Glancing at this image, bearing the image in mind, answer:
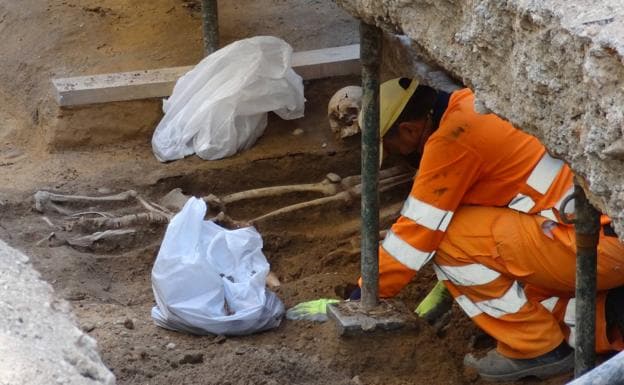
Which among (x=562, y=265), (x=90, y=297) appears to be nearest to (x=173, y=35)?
(x=90, y=297)

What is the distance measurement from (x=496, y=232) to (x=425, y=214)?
29 cm

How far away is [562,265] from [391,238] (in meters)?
0.66

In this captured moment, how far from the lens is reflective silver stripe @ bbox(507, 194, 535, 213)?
159 inches

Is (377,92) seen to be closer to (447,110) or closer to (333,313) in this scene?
(447,110)

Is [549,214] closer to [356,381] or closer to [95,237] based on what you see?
[356,381]

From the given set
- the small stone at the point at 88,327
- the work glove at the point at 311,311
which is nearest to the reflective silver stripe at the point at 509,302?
the work glove at the point at 311,311

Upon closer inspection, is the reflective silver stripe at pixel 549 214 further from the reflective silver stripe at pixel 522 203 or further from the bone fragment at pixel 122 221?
the bone fragment at pixel 122 221

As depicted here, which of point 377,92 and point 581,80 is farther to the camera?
point 377,92

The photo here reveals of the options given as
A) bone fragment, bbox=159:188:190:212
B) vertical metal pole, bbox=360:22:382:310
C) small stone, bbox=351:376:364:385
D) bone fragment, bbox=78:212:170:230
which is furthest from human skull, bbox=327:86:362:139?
small stone, bbox=351:376:364:385

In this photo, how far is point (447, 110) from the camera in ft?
13.5

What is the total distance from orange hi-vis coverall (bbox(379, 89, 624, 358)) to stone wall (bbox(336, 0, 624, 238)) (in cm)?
107

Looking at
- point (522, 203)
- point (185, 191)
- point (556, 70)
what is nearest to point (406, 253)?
point (522, 203)

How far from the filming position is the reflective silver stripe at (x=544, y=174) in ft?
13.2

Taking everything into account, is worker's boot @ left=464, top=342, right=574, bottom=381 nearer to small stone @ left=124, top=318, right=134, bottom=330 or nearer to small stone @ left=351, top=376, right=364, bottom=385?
small stone @ left=351, top=376, right=364, bottom=385
